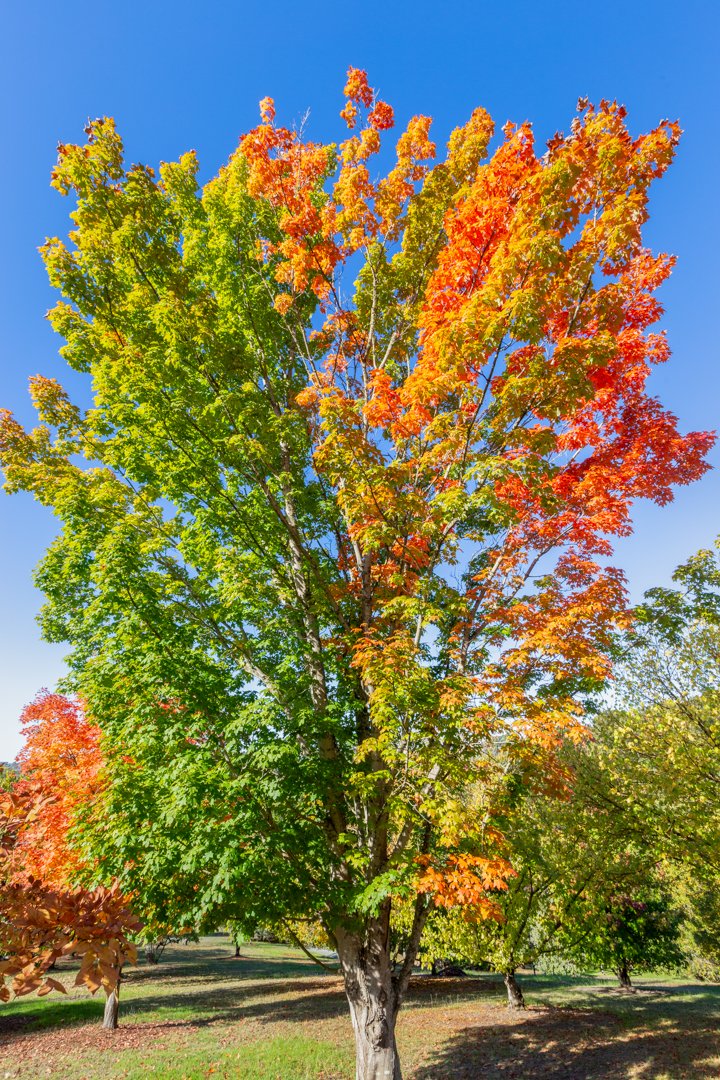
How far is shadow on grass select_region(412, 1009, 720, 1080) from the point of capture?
9945mm

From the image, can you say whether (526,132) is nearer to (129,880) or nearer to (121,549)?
(121,549)

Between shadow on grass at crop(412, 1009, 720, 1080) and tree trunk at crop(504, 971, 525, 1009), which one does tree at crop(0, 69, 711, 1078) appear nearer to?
shadow on grass at crop(412, 1009, 720, 1080)

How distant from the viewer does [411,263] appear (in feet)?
28.7

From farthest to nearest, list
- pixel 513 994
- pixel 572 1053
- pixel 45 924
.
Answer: pixel 513 994
pixel 572 1053
pixel 45 924

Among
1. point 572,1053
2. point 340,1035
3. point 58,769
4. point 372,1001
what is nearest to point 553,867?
point 572,1053

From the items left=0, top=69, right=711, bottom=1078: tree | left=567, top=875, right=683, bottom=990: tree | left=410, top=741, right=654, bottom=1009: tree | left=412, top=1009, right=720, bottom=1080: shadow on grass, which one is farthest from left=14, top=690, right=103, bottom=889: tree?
left=567, top=875, right=683, bottom=990: tree

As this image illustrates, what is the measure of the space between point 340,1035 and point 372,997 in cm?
932

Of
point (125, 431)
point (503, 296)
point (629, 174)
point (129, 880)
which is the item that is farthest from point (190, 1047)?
point (629, 174)

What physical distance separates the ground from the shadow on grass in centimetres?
3

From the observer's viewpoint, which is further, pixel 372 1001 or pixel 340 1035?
pixel 340 1035

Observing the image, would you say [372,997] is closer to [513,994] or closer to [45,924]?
[45,924]

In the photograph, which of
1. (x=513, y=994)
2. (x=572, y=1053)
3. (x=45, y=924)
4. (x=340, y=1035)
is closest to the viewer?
(x=45, y=924)

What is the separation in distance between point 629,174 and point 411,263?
350 centimetres

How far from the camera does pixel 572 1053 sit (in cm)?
1121
